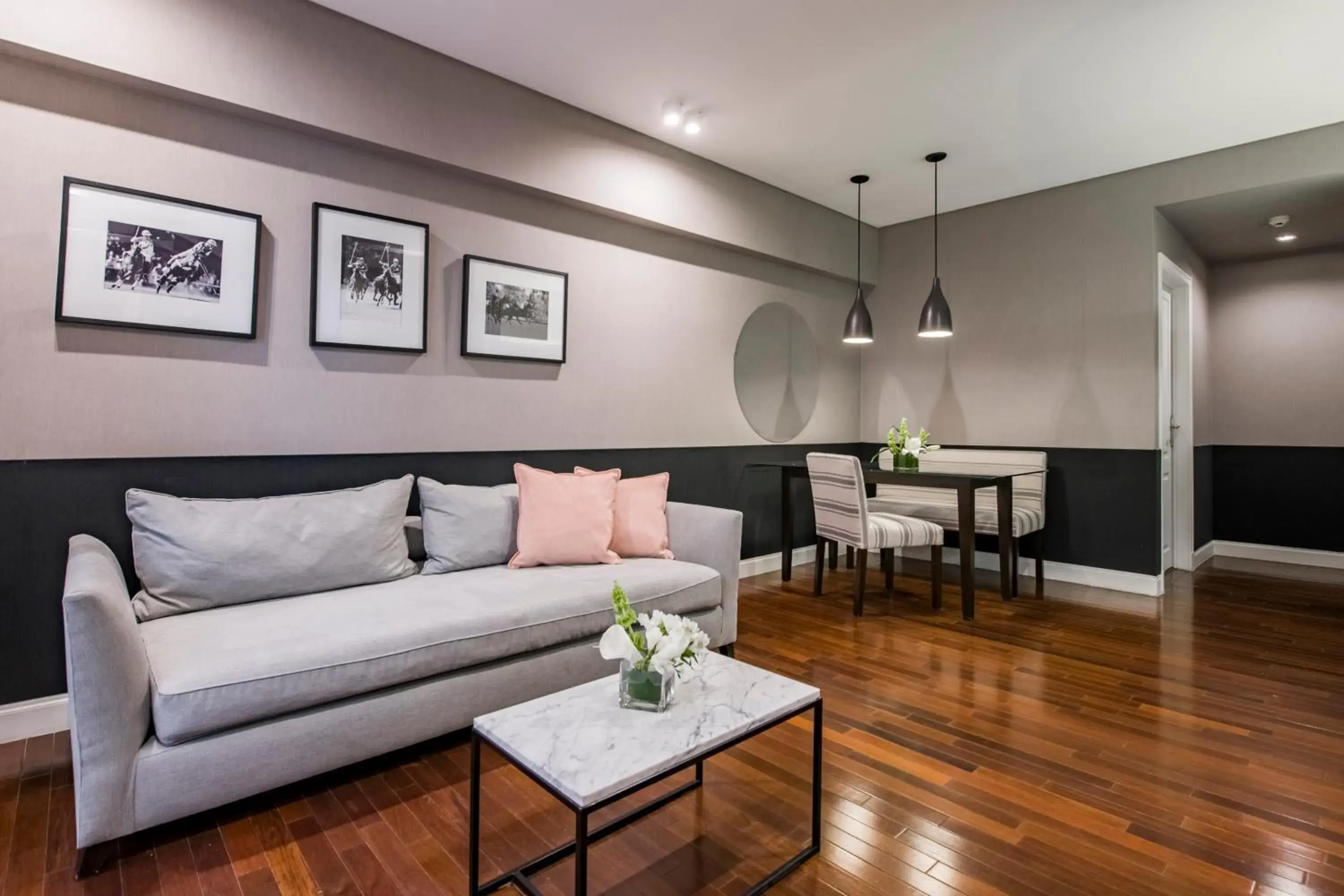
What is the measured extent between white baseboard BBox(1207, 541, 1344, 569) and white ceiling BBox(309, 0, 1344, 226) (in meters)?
3.43

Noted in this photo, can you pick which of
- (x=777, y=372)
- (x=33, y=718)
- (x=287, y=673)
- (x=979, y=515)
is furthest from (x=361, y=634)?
(x=979, y=515)

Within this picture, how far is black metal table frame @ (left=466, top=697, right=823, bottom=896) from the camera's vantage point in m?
1.20

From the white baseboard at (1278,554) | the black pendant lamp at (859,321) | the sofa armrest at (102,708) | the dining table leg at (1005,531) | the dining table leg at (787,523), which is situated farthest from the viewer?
the white baseboard at (1278,554)

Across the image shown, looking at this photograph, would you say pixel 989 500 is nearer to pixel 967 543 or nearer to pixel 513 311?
pixel 967 543

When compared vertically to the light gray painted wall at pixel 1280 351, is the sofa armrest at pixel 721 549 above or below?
below

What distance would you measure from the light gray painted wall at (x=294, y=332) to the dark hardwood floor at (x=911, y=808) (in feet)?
3.84

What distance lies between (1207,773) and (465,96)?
12.6 feet

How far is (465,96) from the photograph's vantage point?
9.99 ft

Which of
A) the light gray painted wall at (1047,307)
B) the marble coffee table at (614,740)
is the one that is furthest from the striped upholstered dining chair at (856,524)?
the marble coffee table at (614,740)

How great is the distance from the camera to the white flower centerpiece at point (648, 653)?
61.0 inches

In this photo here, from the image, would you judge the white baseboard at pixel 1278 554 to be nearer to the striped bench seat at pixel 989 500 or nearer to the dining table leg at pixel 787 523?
the striped bench seat at pixel 989 500

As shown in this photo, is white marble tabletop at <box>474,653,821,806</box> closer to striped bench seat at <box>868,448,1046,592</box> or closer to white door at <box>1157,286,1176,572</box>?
striped bench seat at <box>868,448,1046,592</box>

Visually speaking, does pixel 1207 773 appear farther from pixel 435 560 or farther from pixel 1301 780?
pixel 435 560

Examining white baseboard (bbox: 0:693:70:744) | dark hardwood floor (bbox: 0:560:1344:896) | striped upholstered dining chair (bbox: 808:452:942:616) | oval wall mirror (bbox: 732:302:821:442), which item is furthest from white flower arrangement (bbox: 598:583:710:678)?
oval wall mirror (bbox: 732:302:821:442)
